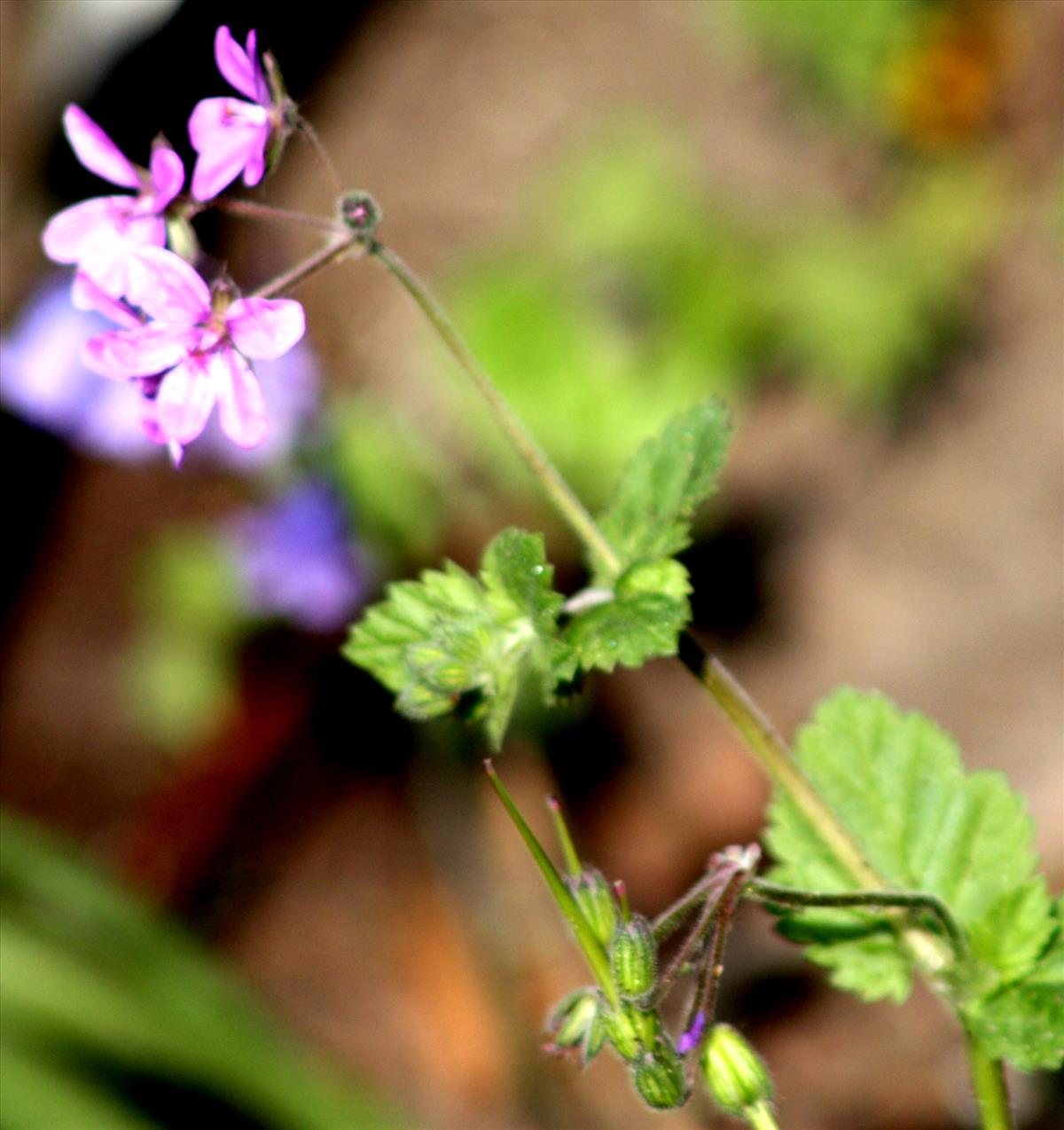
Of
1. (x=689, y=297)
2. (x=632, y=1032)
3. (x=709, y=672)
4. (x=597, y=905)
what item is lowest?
(x=632, y=1032)

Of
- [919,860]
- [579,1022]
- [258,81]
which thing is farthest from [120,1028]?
[258,81]

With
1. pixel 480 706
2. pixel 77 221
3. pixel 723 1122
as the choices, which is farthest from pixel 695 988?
pixel 723 1122

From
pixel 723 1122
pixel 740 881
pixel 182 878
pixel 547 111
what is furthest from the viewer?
pixel 547 111

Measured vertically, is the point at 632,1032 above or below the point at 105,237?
below

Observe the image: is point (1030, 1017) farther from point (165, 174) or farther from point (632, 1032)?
point (165, 174)

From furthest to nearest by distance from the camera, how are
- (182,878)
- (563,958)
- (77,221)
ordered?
(182,878) < (563,958) < (77,221)

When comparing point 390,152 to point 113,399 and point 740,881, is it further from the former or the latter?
point 740,881

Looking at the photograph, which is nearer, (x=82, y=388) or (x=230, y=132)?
(x=230, y=132)
